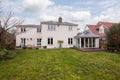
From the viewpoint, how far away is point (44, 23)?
43.2 m

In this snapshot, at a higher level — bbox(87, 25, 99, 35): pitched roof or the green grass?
bbox(87, 25, 99, 35): pitched roof

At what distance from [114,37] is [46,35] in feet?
55.9

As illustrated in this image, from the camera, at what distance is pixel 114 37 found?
32.2 metres

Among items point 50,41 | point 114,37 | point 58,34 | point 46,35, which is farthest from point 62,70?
point 58,34

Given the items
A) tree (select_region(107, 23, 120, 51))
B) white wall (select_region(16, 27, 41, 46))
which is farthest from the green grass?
white wall (select_region(16, 27, 41, 46))

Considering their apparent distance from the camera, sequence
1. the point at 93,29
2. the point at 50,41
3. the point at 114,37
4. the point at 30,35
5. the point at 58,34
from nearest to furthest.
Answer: the point at 114,37, the point at 30,35, the point at 50,41, the point at 58,34, the point at 93,29

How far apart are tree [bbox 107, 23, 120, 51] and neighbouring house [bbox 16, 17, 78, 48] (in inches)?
524

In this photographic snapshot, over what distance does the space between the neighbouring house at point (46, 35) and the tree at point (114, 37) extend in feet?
43.7

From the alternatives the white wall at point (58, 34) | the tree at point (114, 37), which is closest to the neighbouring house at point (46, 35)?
the white wall at point (58, 34)

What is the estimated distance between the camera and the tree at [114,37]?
31.7m

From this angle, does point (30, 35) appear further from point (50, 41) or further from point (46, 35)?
point (50, 41)

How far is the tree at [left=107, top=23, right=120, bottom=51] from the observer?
104 ft

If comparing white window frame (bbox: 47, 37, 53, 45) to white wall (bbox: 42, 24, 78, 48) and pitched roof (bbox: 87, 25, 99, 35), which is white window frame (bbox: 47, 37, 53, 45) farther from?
pitched roof (bbox: 87, 25, 99, 35)

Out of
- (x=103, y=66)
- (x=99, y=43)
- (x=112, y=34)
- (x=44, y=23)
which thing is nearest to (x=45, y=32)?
(x=44, y=23)
